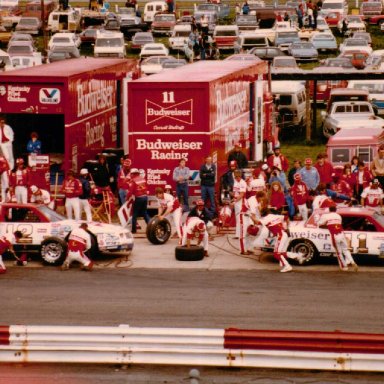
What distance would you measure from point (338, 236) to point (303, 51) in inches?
1493

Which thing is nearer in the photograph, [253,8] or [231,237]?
[231,237]

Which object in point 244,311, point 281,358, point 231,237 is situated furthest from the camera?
point 231,237

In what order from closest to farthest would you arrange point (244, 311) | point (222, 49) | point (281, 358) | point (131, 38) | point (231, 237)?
point (281, 358) < point (244, 311) < point (231, 237) < point (222, 49) < point (131, 38)

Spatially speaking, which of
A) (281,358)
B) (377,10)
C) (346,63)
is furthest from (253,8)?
(281,358)

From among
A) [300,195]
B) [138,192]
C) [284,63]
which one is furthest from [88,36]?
[300,195]

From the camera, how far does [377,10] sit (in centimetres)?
7469

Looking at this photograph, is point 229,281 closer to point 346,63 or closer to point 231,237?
point 231,237

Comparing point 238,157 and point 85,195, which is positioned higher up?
point 238,157

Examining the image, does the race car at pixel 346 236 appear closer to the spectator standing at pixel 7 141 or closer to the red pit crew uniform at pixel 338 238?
the red pit crew uniform at pixel 338 238

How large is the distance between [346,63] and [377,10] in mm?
23400

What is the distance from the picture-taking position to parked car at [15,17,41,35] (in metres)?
70.8

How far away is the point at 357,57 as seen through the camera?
2235 inches

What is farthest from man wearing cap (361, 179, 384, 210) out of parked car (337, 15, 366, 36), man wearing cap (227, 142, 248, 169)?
parked car (337, 15, 366, 36)

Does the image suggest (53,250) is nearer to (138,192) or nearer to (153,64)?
(138,192)
